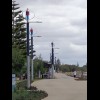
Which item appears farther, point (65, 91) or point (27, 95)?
point (65, 91)

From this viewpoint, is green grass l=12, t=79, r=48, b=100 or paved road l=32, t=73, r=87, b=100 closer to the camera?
green grass l=12, t=79, r=48, b=100

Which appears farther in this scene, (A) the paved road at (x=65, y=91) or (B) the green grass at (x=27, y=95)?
(A) the paved road at (x=65, y=91)

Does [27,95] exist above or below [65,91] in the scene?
above

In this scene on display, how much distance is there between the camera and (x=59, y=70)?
117 m
